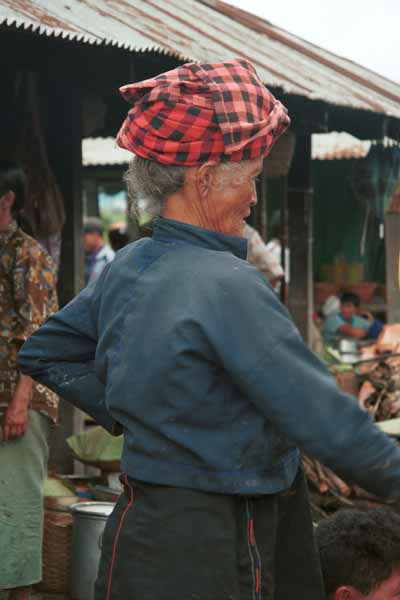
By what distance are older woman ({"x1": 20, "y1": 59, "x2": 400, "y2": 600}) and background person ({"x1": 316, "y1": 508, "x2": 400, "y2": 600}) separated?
77cm

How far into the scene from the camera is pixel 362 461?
1.93 meters

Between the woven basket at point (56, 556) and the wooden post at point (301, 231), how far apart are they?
4716 mm

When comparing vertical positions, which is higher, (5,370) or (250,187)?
(250,187)

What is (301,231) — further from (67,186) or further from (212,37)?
(67,186)

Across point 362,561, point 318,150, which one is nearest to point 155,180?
point 362,561

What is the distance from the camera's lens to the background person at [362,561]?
9.66 ft

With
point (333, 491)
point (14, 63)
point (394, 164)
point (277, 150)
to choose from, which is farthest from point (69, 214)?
point (394, 164)

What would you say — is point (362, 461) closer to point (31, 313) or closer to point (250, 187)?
point (250, 187)

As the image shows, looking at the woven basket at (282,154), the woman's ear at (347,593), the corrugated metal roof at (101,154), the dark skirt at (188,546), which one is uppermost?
the corrugated metal roof at (101,154)

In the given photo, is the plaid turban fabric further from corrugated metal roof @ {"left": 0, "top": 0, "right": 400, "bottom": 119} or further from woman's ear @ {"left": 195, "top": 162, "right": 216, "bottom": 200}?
corrugated metal roof @ {"left": 0, "top": 0, "right": 400, "bottom": 119}

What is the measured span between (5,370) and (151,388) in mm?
2429

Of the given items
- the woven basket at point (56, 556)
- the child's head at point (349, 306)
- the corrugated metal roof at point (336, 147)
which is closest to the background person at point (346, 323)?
the child's head at point (349, 306)

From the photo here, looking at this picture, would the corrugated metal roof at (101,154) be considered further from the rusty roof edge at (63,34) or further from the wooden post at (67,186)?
the rusty roof edge at (63,34)

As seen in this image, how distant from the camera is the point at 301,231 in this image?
970 cm
